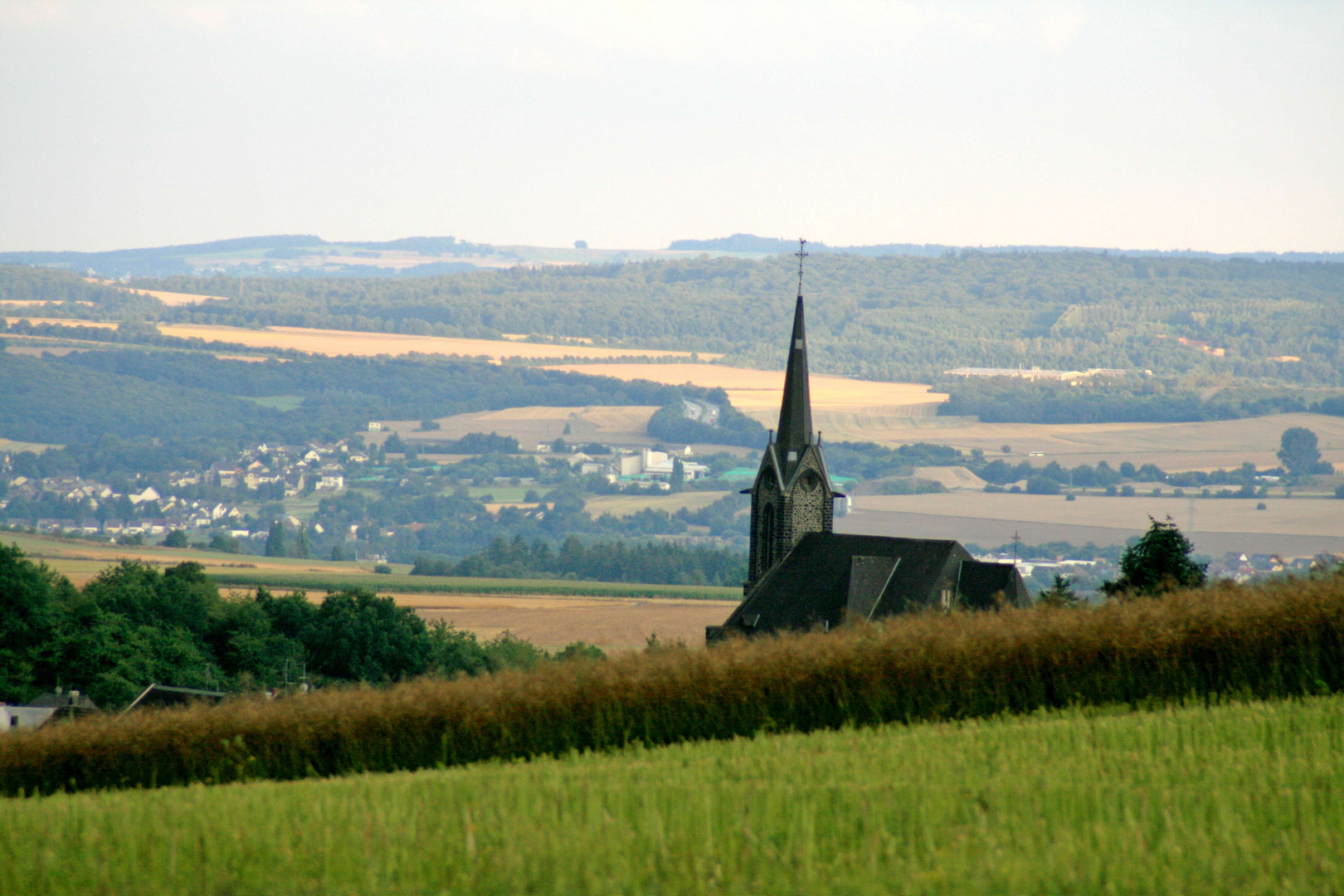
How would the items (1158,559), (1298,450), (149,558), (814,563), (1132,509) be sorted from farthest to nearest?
1. (1298,450)
2. (1132,509)
3. (149,558)
4. (814,563)
5. (1158,559)

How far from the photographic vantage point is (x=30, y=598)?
48.6m

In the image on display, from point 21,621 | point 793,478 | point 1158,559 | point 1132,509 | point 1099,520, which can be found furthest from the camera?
point 1132,509

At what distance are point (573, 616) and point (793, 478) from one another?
3934cm

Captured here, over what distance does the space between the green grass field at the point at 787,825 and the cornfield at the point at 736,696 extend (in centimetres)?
202

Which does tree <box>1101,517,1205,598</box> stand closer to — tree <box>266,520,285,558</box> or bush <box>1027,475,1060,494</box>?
tree <box>266,520,285,558</box>

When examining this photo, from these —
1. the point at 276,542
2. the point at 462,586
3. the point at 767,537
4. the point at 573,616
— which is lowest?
the point at 276,542

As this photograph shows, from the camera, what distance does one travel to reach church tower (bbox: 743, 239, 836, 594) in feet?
167

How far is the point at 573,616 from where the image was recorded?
87.4m

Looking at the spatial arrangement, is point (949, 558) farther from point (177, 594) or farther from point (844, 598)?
point (177, 594)

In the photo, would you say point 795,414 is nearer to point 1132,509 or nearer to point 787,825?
point 787,825

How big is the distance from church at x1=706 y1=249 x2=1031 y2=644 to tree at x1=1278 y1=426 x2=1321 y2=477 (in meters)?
150

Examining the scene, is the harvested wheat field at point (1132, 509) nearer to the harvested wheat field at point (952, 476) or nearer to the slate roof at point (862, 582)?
the harvested wheat field at point (952, 476)

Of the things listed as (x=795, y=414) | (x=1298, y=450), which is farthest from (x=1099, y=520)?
(x=795, y=414)

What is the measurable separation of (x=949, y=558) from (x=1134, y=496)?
5473 inches
